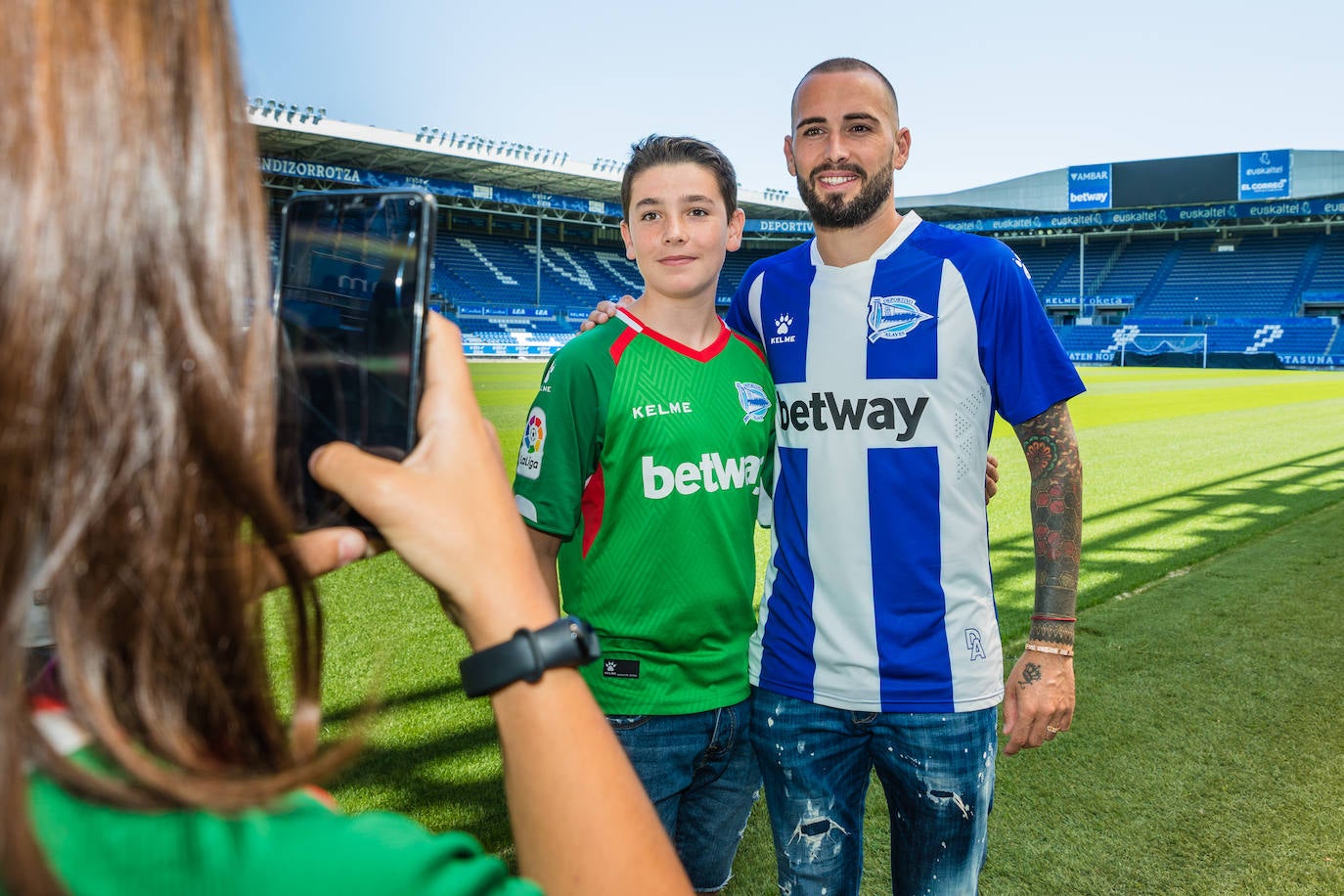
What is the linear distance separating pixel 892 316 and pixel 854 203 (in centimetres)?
31

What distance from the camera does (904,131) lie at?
2.59 metres

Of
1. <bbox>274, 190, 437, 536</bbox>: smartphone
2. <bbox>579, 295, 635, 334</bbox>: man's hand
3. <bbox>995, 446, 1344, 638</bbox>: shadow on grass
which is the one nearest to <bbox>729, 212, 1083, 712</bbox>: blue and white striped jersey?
Result: <bbox>579, 295, 635, 334</bbox>: man's hand

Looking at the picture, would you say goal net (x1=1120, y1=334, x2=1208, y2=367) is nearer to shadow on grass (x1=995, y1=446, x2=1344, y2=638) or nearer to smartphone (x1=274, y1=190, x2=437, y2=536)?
shadow on grass (x1=995, y1=446, x2=1344, y2=638)

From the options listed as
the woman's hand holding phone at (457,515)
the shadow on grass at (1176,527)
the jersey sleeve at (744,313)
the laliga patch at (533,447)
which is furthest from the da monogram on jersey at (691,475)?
the shadow on grass at (1176,527)

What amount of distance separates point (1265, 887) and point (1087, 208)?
5452 cm

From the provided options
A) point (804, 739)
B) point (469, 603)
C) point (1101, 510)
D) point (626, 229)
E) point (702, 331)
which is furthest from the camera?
point (1101, 510)

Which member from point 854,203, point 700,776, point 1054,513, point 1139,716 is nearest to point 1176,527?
point 1139,716

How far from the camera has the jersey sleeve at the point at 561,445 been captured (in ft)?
7.23

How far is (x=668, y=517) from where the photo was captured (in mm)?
2285

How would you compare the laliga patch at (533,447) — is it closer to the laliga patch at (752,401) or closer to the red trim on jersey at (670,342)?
the red trim on jersey at (670,342)

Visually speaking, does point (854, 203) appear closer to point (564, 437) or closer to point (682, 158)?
point (682, 158)

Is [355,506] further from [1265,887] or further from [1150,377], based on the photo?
[1150,377]

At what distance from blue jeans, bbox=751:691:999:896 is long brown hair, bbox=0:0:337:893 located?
1.85m

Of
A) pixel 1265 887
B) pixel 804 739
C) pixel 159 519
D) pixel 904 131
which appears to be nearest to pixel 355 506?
pixel 159 519
